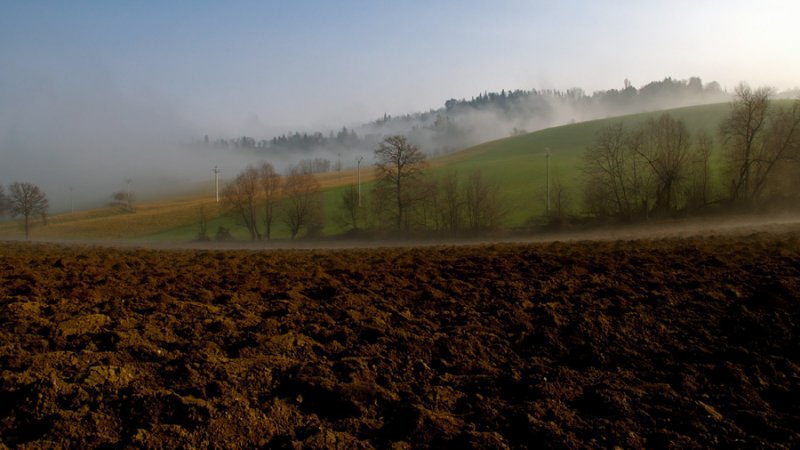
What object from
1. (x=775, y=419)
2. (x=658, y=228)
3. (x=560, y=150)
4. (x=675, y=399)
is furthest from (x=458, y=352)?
(x=560, y=150)

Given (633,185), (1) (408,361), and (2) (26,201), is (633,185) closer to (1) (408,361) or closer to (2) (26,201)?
(1) (408,361)

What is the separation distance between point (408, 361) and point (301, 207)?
58.7 meters

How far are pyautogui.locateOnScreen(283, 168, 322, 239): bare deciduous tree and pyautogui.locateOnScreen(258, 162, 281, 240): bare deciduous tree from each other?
6.74 feet

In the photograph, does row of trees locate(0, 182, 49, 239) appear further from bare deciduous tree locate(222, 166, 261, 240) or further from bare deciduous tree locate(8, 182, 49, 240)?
bare deciduous tree locate(222, 166, 261, 240)

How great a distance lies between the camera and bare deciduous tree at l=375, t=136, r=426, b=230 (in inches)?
2233

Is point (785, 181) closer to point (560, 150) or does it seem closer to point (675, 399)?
point (675, 399)

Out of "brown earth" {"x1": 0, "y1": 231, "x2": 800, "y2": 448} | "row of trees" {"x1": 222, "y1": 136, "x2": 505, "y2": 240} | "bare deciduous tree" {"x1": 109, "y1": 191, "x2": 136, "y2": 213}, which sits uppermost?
"bare deciduous tree" {"x1": 109, "y1": 191, "x2": 136, "y2": 213}

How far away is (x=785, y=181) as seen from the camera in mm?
45719

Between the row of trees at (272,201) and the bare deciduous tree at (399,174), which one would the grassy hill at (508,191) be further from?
the bare deciduous tree at (399,174)

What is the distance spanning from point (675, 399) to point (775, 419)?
98 centimetres

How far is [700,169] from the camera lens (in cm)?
5144

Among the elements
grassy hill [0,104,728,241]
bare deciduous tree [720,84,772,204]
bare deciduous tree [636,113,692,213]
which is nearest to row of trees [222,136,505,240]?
grassy hill [0,104,728,241]

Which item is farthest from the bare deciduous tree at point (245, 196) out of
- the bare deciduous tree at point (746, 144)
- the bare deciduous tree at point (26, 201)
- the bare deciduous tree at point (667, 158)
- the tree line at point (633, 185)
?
the bare deciduous tree at point (746, 144)

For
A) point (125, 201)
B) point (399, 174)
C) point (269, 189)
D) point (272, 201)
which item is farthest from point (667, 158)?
point (125, 201)
